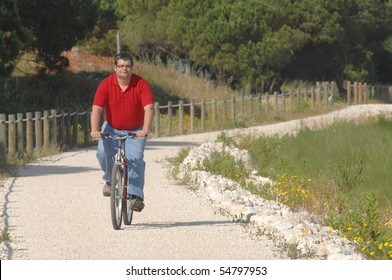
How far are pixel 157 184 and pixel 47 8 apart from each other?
19.3 meters

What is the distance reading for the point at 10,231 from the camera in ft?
41.9

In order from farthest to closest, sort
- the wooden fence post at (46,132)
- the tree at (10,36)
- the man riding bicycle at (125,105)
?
1. the tree at (10,36)
2. the wooden fence post at (46,132)
3. the man riding bicycle at (125,105)

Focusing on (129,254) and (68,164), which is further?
(68,164)

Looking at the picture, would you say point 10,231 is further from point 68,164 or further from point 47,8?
point 47,8

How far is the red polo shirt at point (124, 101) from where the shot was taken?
12.3 meters

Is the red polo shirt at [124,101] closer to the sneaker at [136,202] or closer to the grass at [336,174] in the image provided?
the sneaker at [136,202]

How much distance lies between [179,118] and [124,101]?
23.6 m

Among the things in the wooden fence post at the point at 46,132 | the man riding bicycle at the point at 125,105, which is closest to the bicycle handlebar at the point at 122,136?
the man riding bicycle at the point at 125,105

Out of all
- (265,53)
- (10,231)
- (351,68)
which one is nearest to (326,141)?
(10,231)

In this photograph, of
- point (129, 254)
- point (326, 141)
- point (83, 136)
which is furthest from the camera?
point (83, 136)

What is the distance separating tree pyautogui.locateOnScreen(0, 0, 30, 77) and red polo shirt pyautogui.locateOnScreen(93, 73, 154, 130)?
17.3 meters

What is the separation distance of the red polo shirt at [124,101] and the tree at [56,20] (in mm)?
23612

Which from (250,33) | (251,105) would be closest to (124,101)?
(251,105)

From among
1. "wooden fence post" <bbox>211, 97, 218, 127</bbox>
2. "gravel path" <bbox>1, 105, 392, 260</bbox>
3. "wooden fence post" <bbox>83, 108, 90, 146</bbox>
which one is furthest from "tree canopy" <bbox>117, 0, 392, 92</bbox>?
"gravel path" <bbox>1, 105, 392, 260</bbox>
